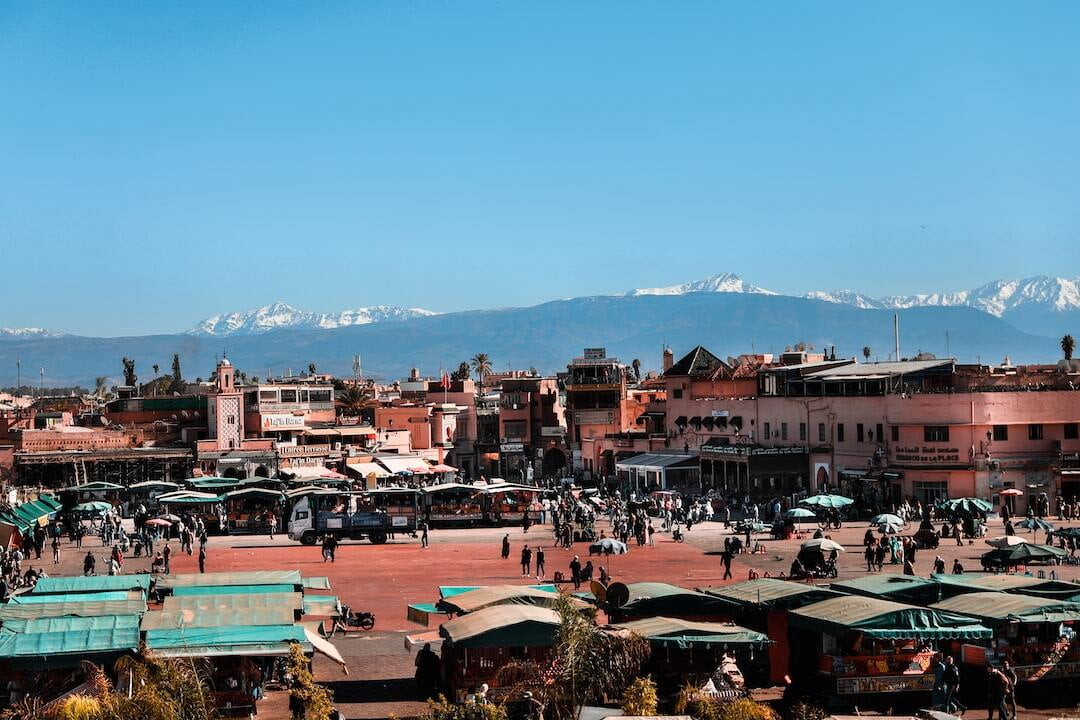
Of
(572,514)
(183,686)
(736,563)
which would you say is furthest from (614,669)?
(572,514)

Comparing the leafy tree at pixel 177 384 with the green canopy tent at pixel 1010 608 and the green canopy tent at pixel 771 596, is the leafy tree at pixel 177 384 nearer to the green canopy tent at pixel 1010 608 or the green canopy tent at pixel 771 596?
the green canopy tent at pixel 771 596

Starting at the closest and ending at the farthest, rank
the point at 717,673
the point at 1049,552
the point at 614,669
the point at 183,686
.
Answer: the point at 183,686 → the point at 614,669 → the point at 717,673 → the point at 1049,552

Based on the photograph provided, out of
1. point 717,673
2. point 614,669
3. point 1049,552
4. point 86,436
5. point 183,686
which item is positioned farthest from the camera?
point 86,436

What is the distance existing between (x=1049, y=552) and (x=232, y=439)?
2165 inches

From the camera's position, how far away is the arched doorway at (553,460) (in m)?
105

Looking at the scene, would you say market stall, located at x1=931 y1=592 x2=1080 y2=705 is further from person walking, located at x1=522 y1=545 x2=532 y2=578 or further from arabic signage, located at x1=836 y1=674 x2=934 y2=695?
person walking, located at x1=522 y1=545 x2=532 y2=578

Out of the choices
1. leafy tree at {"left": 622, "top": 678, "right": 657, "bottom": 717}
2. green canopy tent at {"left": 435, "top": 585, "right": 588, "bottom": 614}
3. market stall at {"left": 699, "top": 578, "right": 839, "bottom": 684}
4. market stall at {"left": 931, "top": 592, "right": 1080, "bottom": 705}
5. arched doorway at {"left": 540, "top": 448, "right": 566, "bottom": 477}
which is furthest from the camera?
arched doorway at {"left": 540, "top": 448, "right": 566, "bottom": 477}

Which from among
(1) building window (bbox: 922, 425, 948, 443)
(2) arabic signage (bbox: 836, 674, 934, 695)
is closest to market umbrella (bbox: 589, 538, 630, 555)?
(1) building window (bbox: 922, 425, 948, 443)

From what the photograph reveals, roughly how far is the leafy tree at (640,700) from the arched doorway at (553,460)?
283 ft

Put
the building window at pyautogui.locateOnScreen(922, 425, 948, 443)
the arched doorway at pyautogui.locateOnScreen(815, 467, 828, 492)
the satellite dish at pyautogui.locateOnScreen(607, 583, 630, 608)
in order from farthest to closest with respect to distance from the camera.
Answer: the arched doorway at pyautogui.locateOnScreen(815, 467, 828, 492)
the building window at pyautogui.locateOnScreen(922, 425, 948, 443)
the satellite dish at pyautogui.locateOnScreen(607, 583, 630, 608)

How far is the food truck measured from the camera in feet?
178

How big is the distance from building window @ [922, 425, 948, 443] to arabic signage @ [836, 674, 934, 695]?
40373 mm

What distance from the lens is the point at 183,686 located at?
16594 mm

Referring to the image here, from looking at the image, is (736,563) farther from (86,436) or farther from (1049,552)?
(86,436)
